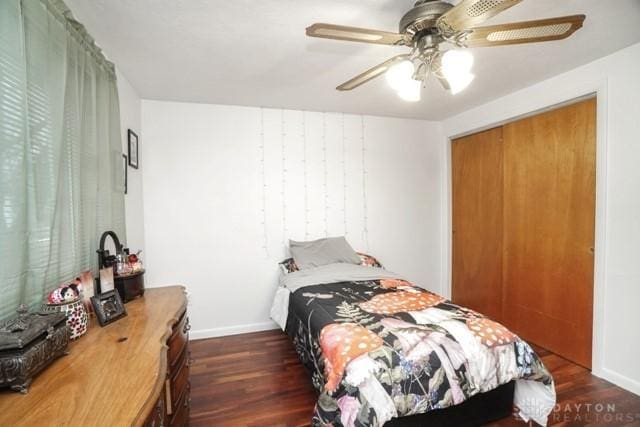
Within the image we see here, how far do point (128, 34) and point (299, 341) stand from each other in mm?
2347

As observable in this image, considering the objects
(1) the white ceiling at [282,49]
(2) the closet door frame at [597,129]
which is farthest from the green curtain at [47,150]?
(2) the closet door frame at [597,129]

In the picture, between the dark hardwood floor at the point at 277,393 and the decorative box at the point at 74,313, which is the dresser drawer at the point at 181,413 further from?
the decorative box at the point at 74,313

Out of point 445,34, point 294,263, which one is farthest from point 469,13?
point 294,263

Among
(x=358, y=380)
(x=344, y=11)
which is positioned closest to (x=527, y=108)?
(x=344, y=11)

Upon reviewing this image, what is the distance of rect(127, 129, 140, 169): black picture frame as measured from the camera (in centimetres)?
246

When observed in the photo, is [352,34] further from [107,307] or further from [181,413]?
[181,413]

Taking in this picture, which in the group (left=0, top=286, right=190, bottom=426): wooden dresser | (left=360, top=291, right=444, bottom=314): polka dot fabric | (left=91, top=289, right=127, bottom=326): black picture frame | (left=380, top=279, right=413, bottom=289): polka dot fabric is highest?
(left=91, top=289, right=127, bottom=326): black picture frame

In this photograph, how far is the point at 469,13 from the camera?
3.69ft

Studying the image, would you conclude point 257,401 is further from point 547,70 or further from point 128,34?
point 547,70

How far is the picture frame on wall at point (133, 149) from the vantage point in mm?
2465

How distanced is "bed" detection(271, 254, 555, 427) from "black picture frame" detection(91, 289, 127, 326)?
108 centimetres

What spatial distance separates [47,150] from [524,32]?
6.96 feet

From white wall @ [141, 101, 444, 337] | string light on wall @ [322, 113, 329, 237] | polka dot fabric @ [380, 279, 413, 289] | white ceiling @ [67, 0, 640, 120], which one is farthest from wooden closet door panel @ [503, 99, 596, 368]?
string light on wall @ [322, 113, 329, 237]

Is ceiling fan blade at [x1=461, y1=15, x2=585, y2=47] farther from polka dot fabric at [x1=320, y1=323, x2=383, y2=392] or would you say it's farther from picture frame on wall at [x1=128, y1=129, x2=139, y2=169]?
picture frame on wall at [x1=128, y1=129, x2=139, y2=169]
